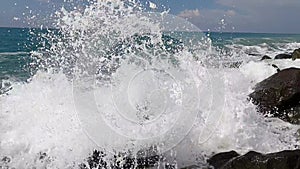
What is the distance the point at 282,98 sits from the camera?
8.51 meters

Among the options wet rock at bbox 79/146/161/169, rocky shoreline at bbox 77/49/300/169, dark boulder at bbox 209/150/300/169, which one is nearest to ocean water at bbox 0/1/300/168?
wet rock at bbox 79/146/161/169

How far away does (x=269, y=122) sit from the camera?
7949mm

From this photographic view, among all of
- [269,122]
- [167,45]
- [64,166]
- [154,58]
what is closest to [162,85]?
[154,58]

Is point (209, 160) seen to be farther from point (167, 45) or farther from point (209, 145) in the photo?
point (167, 45)

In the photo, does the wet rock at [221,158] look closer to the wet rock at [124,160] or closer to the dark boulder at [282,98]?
the wet rock at [124,160]

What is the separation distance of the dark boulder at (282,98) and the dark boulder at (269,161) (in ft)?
12.6

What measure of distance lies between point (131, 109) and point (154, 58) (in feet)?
4.99

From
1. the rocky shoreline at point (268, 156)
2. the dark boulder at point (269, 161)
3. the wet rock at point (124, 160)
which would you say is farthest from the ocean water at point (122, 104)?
the dark boulder at point (269, 161)

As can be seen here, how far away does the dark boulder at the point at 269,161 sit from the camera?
171 inches

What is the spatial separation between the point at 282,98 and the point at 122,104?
3409mm

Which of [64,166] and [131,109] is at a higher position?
[131,109]

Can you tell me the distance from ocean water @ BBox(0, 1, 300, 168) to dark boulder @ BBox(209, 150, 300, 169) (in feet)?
4.31

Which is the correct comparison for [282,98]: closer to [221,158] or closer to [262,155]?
[221,158]

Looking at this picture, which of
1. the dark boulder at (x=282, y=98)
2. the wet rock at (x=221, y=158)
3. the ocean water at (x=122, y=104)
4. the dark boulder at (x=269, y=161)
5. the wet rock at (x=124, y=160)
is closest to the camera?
the dark boulder at (x=269, y=161)
